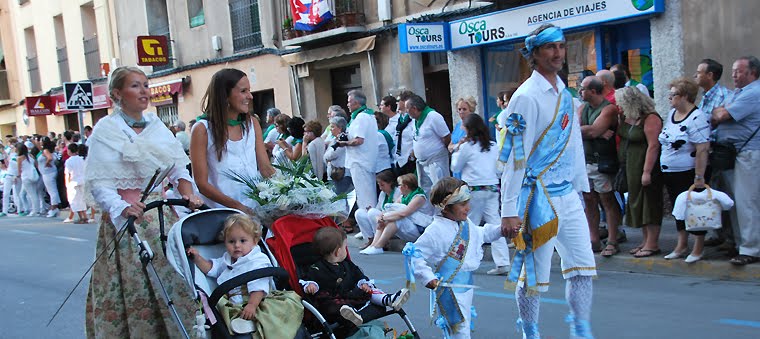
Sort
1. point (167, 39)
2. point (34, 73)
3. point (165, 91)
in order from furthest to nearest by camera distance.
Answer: point (34, 73)
point (165, 91)
point (167, 39)

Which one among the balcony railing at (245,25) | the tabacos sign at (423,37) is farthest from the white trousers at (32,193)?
the tabacos sign at (423,37)

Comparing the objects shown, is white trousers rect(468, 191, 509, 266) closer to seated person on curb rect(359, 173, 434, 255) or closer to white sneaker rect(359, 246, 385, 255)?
seated person on curb rect(359, 173, 434, 255)

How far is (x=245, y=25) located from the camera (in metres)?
22.2

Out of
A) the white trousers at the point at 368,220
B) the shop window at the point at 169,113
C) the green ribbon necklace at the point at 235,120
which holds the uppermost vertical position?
the shop window at the point at 169,113

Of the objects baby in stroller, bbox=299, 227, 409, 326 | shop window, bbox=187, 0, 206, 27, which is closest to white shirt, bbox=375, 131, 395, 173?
baby in stroller, bbox=299, 227, 409, 326

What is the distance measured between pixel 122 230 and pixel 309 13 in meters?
13.9

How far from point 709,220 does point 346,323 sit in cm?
454

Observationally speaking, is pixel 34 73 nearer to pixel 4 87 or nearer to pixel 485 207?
pixel 4 87

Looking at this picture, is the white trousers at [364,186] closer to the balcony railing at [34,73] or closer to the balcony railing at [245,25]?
the balcony railing at [245,25]

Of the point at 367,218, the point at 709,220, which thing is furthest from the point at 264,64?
the point at 709,220

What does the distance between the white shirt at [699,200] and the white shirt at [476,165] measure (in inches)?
79.3

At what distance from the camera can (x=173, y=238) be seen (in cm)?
484

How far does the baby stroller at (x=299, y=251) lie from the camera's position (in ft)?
16.1

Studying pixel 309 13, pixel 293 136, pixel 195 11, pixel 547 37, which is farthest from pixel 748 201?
pixel 195 11
